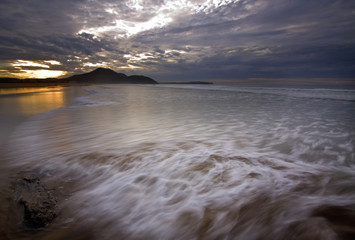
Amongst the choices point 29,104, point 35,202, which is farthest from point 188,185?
point 29,104

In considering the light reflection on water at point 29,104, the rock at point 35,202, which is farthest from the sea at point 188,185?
the light reflection on water at point 29,104

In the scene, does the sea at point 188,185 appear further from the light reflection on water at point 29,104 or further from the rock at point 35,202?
the light reflection on water at point 29,104

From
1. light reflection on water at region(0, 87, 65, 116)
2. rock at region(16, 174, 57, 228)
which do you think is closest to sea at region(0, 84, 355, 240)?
rock at region(16, 174, 57, 228)

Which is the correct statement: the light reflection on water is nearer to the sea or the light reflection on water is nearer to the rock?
the sea

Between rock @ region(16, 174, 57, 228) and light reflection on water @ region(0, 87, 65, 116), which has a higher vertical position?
rock @ region(16, 174, 57, 228)

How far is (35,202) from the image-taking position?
6.03 feet

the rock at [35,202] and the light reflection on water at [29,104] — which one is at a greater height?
the rock at [35,202]

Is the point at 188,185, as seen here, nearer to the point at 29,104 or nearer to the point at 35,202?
the point at 35,202

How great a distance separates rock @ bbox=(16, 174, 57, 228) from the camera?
65.5 inches

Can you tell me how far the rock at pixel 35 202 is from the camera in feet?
5.46

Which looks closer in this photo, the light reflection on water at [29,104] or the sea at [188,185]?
the sea at [188,185]

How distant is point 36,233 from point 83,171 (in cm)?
120

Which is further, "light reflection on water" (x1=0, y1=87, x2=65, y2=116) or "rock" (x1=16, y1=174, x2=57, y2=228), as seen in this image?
"light reflection on water" (x1=0, y1=87, x2=65, y2=116)

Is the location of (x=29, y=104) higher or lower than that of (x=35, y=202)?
lower
